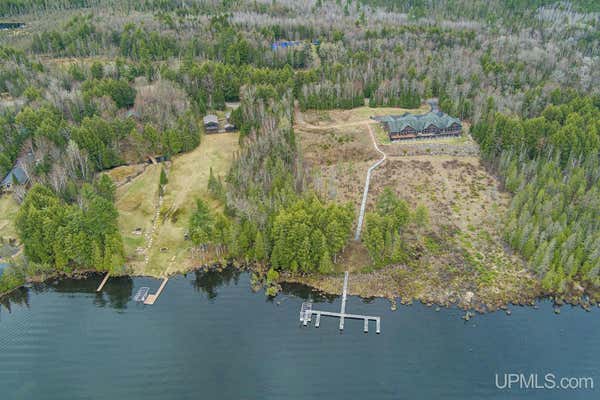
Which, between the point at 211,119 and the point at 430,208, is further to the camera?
the point at 211,119

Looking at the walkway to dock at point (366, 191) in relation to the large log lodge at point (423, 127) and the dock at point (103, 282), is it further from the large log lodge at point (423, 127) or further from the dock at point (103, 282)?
the dock at point (103, 282)

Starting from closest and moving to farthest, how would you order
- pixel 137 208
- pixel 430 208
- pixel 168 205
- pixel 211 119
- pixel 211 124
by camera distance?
pixel 430 208 < pixel 137 208 < pixel 168 205 < pixel 211 124 < pixel 211 119

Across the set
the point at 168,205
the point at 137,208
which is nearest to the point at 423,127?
the point at 168,205

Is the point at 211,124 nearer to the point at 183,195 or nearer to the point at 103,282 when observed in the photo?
the point at 183,195

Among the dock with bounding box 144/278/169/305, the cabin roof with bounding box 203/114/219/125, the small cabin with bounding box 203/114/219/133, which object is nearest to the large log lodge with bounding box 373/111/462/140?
the small cabin with bounding box 203/114/219/133

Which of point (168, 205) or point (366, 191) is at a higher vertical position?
point (366, 191)

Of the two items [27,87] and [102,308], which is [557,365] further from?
[27,87]

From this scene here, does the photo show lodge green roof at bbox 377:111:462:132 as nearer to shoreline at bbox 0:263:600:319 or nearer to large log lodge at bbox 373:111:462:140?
large log lodge at bbox 373:111:462:140
